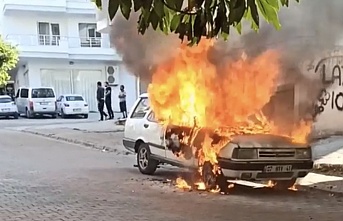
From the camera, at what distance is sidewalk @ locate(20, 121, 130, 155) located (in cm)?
1585

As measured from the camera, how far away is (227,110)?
9492mm

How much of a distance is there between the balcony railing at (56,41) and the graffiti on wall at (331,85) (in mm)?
22122

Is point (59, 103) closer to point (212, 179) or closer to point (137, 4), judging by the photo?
point (212, 179)

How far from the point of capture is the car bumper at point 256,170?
808cm

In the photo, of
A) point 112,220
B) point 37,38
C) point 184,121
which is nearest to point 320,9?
point 184,121

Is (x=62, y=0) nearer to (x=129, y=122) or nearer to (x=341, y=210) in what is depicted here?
(x=129, y=122)

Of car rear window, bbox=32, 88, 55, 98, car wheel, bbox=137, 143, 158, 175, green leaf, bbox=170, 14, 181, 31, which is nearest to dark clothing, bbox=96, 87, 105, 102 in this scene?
car rear window, bbox=32, 88, 55, 98

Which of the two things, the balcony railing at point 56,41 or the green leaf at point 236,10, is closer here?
the green leaf at point 236,10

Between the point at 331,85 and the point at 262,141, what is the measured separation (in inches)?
257

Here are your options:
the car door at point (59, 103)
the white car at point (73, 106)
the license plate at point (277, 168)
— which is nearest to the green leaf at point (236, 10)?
the license plate at point (277, 168)

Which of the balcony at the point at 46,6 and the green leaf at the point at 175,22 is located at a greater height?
the balcony at the point at 46,6

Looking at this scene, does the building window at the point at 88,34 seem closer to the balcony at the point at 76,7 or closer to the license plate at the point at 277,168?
the balcony at the point at 76,7

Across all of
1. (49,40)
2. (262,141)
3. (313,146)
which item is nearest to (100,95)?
(49,40)

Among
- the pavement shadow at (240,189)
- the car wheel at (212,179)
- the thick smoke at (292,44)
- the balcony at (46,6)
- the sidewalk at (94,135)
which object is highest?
the balcony at (46,6)
